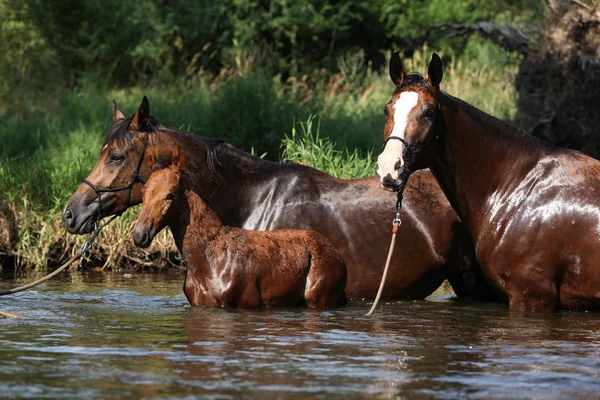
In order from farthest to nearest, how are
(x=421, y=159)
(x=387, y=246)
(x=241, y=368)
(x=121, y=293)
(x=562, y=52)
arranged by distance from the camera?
1. (x=562, y=52)
2. (x=121, y=293)
3. (x=387, y=246)
4. (x=421, y=159)
5. (x=241, y=368)

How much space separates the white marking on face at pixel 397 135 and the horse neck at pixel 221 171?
176 centimetres

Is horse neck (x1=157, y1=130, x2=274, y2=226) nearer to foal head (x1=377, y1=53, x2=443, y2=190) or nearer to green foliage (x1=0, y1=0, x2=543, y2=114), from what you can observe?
foal head (x1=377, y1=53, x2=443, y2=190)

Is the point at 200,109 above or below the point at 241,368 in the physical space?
above

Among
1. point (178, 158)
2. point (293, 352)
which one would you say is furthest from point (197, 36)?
point (293, 352)

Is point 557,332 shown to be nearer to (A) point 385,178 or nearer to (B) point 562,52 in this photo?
(A) point 385,178

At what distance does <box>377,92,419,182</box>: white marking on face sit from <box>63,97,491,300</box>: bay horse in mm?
1554

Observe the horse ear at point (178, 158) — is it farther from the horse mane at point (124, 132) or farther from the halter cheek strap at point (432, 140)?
the halter cheek strap at point (432, 140)

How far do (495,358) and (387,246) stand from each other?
2.79 metres

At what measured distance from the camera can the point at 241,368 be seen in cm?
584

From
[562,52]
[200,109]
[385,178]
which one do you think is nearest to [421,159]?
[385,178]

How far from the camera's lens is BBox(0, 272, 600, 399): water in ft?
17.6

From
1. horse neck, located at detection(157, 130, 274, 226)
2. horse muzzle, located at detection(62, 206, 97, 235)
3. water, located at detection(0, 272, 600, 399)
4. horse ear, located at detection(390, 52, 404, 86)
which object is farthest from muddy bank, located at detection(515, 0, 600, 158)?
horse muzzle, located at detection(62, 206, 97, 235)

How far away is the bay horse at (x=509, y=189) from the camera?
299 inches

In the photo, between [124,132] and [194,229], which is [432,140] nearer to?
[194,229]
